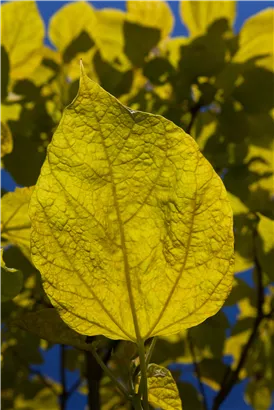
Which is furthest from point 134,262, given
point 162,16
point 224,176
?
point 162,16

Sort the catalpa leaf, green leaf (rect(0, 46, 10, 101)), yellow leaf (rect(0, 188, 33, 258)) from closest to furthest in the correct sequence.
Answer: the catalpa leaf → yellow leaf (rect(0, 188, 33, 258)) → green leaf (rect(0, 46, 10, 101))

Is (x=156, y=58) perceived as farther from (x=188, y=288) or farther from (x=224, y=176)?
(x=188, y=288)

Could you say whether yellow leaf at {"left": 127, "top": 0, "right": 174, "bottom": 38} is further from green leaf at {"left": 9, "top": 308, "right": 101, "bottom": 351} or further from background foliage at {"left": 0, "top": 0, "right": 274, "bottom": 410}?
green leaf at {"left": 9, "top": 308, "right": 101, "bottom": 351}

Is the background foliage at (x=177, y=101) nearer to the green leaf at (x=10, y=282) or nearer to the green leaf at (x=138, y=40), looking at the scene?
the green leaf at (x=138, y=40)

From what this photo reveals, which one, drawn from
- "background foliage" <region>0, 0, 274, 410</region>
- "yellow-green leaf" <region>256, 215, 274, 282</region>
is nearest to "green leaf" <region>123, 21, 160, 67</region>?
"background foliage" <region>0, 0, 274, 410</region>

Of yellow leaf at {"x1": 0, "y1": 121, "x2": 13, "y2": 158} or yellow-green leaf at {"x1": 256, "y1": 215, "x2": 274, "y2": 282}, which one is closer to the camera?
yellow leaf at {"x1": 0, "y1": 121, "x2": 13, "y2": 158}

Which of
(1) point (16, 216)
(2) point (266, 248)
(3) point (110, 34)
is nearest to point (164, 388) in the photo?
(1) point (16, 216)

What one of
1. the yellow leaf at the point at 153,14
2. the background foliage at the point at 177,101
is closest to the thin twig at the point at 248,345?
the background foliage at the point at 177,101

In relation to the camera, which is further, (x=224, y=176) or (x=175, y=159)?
(x=224, y=176)
